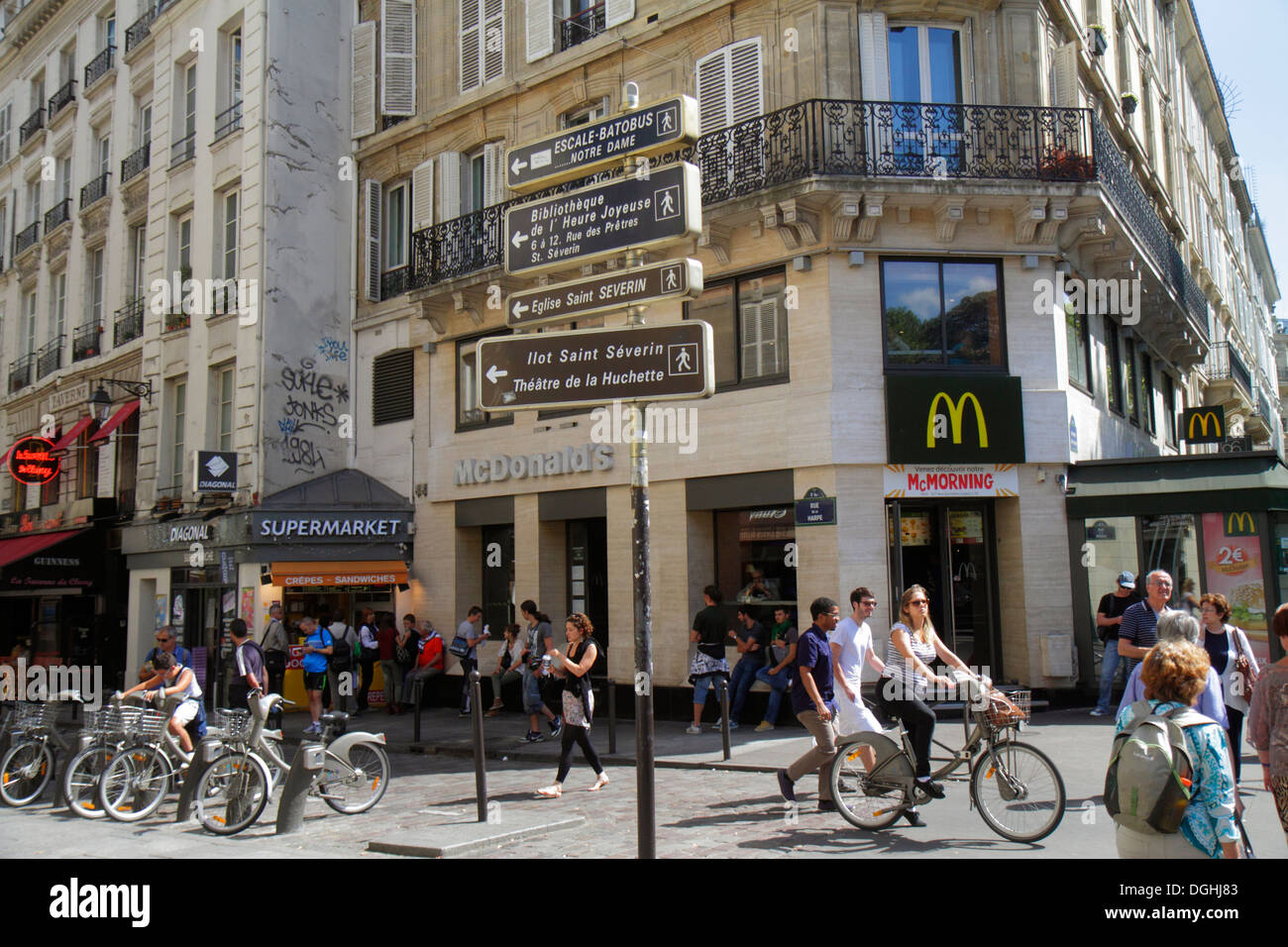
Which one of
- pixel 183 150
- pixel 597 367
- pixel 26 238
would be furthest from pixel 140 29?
pixel 597 367

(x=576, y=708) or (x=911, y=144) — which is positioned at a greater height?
(x=911, y=144)

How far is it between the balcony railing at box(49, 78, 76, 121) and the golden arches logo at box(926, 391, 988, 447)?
77.2ft

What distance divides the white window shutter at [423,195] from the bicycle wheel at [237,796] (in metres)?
12.2

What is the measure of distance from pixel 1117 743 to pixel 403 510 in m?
15.8

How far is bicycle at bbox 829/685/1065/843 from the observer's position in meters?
7.08

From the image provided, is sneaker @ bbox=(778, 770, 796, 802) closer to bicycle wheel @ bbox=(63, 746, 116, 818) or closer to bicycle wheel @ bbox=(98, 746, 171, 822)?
bicycle wheel @ bbox=(98, 746, 171, 822)

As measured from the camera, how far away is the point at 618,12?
16.4m

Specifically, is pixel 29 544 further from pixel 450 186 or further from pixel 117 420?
pixel 450 186

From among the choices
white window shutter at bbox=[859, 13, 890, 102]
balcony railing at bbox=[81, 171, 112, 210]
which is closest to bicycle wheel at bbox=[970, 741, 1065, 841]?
white window shutter at bbox=[859, 13, 890, 102]

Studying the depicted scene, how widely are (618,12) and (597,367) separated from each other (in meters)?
11.9

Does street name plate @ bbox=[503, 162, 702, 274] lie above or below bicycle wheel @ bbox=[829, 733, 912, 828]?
above

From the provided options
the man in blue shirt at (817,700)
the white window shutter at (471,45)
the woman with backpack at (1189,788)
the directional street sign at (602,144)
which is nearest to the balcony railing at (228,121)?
the white window shutter at (471,45)

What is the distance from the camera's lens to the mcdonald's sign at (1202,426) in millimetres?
20203

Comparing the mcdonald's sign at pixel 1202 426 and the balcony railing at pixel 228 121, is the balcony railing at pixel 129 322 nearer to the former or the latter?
the balcony railing at pixel 228 121
